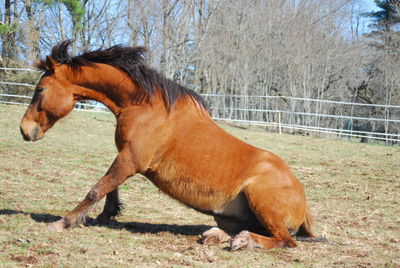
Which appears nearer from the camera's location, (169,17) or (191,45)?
(169,17)

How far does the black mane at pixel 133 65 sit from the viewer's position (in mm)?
5301

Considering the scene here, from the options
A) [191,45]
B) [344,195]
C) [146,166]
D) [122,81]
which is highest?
[191,45]

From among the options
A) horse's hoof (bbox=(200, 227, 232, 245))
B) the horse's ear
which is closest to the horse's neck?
the horse's ear

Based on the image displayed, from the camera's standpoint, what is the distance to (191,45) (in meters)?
33.1

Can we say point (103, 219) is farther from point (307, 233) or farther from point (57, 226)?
point (307, 233)

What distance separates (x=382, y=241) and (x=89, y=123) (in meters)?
14.0

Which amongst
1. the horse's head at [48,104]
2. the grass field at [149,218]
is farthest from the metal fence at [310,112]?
the horse's head at [48,104]

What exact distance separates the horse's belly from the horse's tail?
0.96 meters

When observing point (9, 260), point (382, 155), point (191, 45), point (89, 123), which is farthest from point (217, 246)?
point (191, 45)

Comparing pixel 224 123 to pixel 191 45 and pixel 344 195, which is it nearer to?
pixel 191 45

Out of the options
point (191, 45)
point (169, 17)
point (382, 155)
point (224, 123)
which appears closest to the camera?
point (382, 155)

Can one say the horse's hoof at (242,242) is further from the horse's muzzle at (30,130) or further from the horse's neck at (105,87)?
the horse's muzzle at (30,130)

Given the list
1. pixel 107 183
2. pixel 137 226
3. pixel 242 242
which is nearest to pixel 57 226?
pixel 107 183

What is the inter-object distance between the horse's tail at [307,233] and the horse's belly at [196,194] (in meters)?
0.96
